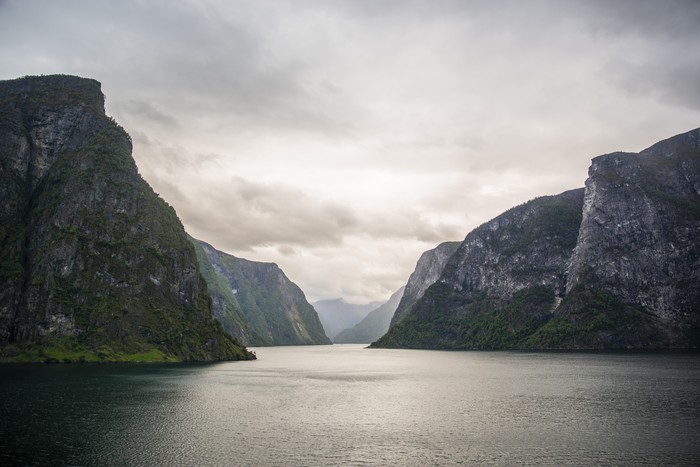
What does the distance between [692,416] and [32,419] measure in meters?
98.2

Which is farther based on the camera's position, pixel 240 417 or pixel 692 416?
pixel 240 417

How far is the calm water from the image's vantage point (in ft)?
169

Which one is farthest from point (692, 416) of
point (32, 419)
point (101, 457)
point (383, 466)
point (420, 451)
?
point (32, 419)

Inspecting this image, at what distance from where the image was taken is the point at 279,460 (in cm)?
4991

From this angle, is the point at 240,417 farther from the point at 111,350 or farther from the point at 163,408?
the point at 111,350

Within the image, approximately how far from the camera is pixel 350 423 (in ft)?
230

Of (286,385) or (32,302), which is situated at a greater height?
(32,302)

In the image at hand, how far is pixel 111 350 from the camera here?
19375cm

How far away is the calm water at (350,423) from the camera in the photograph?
169 ft

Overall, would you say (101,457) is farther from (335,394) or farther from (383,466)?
(335,394)

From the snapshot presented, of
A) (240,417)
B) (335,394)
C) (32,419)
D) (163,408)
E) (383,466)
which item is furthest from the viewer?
(335,394)

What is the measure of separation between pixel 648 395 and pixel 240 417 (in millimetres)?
78733

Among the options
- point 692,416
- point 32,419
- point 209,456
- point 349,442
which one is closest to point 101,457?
point 209,456

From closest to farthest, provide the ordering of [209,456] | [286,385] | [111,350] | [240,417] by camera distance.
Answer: [209,456]
[240,417]
[286,385]
[111,350]
